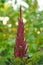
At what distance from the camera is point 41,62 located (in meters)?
2.07

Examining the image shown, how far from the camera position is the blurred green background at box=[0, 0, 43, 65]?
195 cm

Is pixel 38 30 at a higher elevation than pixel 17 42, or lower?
lower

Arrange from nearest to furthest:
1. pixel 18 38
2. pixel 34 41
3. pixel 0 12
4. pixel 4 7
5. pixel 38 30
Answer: pixel 18 38, pixel 34 41, pixel 38 30, pixel 0 12, pixel 4 7

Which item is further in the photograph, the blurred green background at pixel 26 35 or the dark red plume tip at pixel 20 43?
the blurred green background at pixel 26 35

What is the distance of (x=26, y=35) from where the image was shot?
9.02ft

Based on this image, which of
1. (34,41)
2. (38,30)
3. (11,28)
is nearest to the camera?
(34,41)

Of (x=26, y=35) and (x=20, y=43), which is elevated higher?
(x=20, y=43)

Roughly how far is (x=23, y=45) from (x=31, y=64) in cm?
14

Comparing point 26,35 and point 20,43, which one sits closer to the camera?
point 20,43

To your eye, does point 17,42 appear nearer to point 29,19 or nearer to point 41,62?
point 41,62

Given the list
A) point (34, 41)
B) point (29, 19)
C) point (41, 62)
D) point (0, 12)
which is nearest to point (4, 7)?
point (0, 12)

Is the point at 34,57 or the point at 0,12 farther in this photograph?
the point at 0,12

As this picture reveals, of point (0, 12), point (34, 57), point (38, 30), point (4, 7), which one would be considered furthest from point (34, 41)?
point (4, 7)

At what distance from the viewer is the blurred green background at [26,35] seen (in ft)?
6.40
